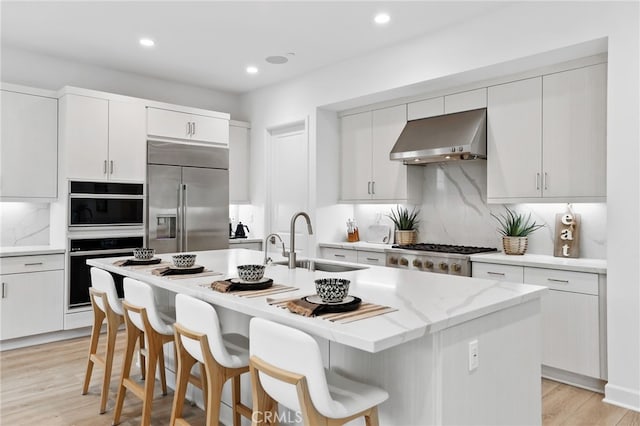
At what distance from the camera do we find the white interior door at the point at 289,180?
5.45m

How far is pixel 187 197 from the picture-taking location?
5.19 metres

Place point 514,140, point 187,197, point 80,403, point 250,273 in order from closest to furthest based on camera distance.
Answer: point 250,273 → point 80,403 → point 514,140 → point 187,197

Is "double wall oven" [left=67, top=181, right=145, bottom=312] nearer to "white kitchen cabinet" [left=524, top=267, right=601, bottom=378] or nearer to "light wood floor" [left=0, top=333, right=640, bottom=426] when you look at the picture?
"light wood floor" [left=0, top=333, right=640, bottom=426]

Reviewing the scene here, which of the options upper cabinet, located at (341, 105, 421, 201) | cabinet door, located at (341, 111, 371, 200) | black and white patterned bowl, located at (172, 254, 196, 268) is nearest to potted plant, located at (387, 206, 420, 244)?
upper cabinet, located at (341, 105, 421, 201)

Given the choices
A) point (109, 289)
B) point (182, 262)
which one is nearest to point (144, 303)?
point (182, 262)

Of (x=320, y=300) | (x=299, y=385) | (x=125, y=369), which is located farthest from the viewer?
(x=125, y=369)

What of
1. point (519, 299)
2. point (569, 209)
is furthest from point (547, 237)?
point (519, 299)

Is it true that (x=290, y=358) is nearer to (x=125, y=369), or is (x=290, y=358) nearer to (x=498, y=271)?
(x=125, y=369)

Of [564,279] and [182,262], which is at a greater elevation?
[182,262]

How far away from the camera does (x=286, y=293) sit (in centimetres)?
209

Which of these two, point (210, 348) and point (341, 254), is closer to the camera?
point (210, 348)

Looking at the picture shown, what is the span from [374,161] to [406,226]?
2.56 ft

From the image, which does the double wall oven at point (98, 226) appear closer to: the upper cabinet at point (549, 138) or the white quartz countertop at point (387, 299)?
the white quartz countertop at point (387, 299)

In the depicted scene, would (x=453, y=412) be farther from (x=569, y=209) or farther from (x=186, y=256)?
(x=569, y=209)
